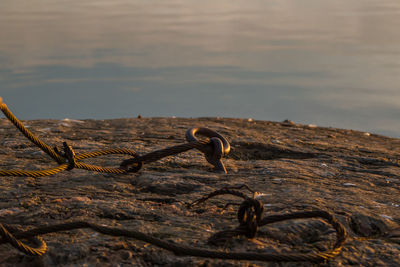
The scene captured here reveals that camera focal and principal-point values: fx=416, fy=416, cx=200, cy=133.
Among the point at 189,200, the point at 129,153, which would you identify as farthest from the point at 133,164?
the point at 189,200

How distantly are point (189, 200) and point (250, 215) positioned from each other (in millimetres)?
710

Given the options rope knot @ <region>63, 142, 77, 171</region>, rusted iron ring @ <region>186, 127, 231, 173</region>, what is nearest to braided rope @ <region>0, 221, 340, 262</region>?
rope knot @ <region>63, 142, 77, 171</region>

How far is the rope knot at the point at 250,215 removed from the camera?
180 centimetres

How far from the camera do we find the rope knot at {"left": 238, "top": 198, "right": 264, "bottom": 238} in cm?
180

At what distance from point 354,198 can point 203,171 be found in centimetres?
113

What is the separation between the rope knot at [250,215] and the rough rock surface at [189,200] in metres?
0.06

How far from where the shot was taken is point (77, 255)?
1729 millimetres

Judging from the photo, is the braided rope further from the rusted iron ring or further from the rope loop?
the rusted iron ring

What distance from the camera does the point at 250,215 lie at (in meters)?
1.82

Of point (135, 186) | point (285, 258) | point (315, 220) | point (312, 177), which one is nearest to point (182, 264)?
point (285, 258)

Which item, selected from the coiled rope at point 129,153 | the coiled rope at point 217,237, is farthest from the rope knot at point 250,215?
the coiled rope at point 129,153

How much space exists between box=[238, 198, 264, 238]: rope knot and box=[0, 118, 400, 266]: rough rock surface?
0.20 ft

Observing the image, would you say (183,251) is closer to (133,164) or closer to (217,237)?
(217,237)

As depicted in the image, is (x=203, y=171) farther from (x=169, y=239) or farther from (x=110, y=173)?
(x=169, y=239)
